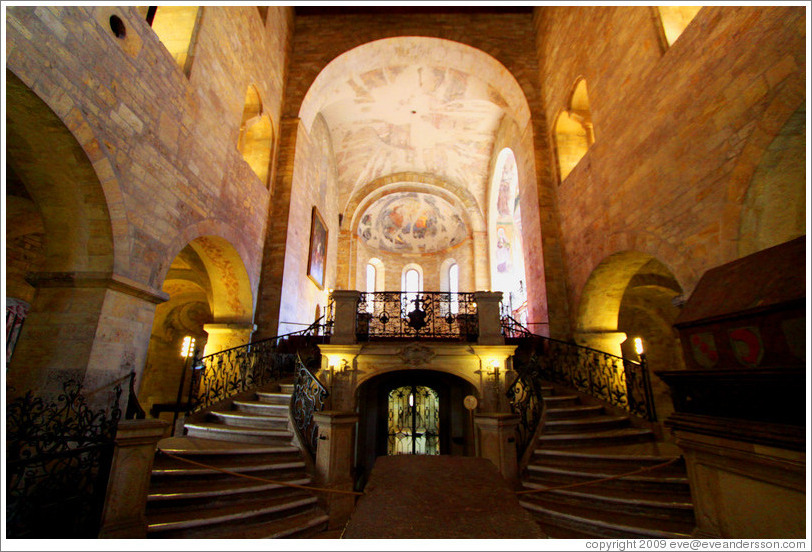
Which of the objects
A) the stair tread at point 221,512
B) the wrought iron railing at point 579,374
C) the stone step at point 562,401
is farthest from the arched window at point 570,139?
the stair tread at point 221,512

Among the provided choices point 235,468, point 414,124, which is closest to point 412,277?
point 414,124

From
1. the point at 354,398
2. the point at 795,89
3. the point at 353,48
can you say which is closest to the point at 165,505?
the point at 354,398

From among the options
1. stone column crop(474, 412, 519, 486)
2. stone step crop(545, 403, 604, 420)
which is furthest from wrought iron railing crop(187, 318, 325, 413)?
stone step crop(545, 403, 604, 420)

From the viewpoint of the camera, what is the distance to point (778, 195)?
4.39m

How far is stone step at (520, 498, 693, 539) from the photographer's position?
348 centimetres

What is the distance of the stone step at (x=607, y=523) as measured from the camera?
3484mm

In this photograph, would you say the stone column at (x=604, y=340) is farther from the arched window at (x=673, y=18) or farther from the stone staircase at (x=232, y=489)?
the stone staircase at (x=232, y=489)

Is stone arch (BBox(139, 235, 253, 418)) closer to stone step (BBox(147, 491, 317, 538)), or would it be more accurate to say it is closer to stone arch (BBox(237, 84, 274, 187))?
stone arch (BBox(237, 84, 274, 187))

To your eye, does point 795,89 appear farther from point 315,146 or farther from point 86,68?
point 315,146

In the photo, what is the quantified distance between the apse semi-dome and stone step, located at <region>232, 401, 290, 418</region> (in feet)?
49.2

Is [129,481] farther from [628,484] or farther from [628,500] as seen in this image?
[628,484]

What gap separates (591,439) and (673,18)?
7.71m

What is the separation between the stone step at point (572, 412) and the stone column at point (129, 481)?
578 cm

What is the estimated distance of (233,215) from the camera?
8164 mm
